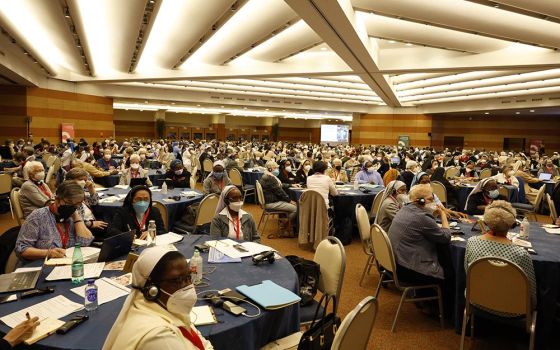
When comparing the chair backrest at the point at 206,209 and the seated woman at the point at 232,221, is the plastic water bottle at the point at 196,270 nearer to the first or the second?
the seated woman at the point at 232,221

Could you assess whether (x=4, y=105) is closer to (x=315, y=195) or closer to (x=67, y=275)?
(x=315, y=195)

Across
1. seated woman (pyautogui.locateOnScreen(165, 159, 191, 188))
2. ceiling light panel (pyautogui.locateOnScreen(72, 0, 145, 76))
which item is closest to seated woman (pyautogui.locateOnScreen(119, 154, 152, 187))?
seated woman (pyautogui.locateOnScreen(165, 159, 191, 188))

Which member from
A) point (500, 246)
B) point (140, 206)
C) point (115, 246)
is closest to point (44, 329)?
point (115, 246)

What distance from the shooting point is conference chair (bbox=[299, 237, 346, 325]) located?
3047mm

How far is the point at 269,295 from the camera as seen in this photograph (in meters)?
2.54

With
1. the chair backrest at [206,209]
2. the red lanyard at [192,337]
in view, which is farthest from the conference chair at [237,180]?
the red lanyard at [192,337]

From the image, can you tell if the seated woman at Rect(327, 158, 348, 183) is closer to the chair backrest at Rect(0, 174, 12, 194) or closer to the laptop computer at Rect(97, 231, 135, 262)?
the laptop computer at Rect(97, 231, 135, 262)

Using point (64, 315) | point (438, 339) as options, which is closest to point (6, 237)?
point (64, 315)

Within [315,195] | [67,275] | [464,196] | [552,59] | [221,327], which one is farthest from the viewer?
[552,59]

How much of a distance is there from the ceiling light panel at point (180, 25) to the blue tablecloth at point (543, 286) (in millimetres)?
6148

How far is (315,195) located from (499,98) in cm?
1909

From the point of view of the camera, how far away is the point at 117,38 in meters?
10.6

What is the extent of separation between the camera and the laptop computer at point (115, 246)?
10.1 ft

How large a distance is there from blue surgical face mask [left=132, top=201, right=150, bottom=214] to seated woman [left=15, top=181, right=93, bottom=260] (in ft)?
1.92
